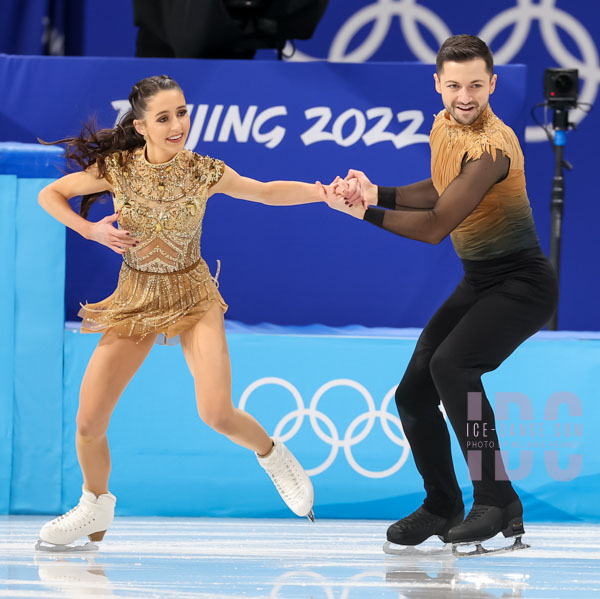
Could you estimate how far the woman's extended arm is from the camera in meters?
3.68

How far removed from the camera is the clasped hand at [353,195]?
3.53 metres

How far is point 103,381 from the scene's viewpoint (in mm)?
3541

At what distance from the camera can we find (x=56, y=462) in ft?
Result: 15.0

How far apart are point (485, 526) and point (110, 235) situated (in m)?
Answer: 1.46

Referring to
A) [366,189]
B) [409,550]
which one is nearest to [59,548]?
[409,550]

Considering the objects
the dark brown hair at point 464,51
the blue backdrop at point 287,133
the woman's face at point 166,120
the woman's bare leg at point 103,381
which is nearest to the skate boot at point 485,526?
the woman's bare leg at point 103,381

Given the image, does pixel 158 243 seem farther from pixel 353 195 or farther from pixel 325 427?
pixel 325 427

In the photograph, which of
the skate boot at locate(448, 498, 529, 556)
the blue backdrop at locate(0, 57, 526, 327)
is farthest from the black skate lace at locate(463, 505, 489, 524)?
the blue backdrop at locate(0, 57, 526, 327)

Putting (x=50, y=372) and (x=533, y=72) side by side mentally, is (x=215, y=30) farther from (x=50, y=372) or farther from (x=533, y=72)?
(x=533, y=72)

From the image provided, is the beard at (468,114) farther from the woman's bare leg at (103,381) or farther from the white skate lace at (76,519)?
the white skate lace at (76,519)

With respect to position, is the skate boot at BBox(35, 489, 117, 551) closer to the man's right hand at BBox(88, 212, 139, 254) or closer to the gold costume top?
the man's right hand at BBox(88, 212, 139, 254)

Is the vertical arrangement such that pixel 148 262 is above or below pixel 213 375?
above

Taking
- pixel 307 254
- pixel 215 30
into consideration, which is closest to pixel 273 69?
pixel 215 30

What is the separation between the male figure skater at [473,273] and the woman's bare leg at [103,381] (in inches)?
32.0
